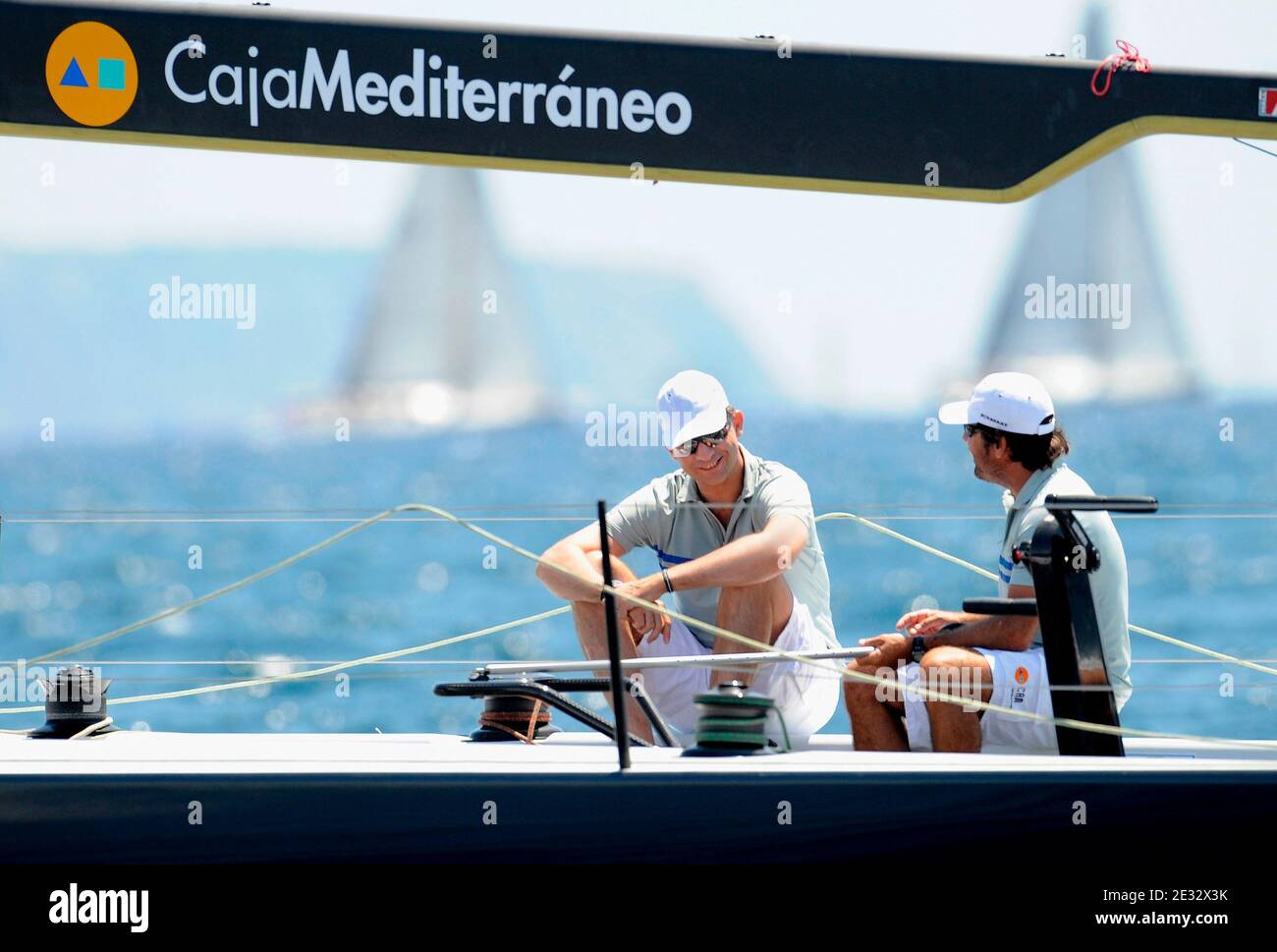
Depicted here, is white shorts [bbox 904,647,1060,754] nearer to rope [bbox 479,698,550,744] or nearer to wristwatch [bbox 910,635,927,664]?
wristwatch [bbox 910,635,927,664]

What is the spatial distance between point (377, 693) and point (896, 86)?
421 inches

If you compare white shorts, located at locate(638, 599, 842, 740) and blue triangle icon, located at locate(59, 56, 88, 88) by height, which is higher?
blue triangle icon, located at locate(59, 56, 88, 88)

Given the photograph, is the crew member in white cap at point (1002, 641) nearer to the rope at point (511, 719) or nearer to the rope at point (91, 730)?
the rope at point (511, 719)

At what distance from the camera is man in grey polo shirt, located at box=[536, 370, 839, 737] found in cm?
388

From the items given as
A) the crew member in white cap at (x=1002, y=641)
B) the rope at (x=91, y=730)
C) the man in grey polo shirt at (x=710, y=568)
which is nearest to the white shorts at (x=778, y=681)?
the man in grey polo shirt at (x=710, y=568)

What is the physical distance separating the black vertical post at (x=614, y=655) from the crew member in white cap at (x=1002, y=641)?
2.07 ft

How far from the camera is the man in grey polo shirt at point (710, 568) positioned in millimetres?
3875

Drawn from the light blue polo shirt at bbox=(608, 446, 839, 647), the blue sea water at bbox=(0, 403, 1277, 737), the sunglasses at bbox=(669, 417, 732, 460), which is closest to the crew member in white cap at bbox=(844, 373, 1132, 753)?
the blue sea water at bbox=(0, 403, 1277, 737)

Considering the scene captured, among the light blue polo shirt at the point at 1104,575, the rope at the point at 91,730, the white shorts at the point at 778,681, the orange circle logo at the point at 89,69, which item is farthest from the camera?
the rope at the point at 91,730

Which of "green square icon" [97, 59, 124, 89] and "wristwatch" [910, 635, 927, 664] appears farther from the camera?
"wristwatch" [910, 635, 927, 664]

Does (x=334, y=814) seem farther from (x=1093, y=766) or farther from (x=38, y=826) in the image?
(x=1093, y=766)

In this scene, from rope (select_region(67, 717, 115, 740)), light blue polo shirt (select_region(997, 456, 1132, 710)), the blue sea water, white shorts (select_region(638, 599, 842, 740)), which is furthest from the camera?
the blue sea water

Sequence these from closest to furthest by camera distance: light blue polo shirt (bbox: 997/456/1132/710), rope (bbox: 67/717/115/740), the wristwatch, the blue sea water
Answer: light blue polo shirt (bbox: 997/456/1132/710)
the wristwatch
rope (bbox: 67/717/115/740)
the blue sea water
